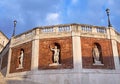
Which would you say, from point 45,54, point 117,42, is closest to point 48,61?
point 45,54

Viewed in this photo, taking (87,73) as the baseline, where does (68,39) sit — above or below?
above

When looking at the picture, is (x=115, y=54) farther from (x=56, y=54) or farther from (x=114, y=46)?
(x=56, y=54)

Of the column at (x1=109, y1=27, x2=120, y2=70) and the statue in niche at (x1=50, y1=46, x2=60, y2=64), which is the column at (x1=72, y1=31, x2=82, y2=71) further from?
the column at (x1=109, y1=27, x2=120, y2=70)

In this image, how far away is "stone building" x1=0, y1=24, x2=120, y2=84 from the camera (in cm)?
2109

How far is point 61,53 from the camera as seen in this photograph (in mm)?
22375

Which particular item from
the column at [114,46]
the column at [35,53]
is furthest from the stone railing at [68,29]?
the column at [35,53]

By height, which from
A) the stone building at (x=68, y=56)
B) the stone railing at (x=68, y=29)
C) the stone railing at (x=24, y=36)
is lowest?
the stone building at (x=68, y=56)

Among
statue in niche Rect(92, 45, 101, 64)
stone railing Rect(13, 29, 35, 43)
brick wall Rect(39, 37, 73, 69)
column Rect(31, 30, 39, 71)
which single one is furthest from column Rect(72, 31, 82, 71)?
stone railing Rect(13, 29, 35, 43)

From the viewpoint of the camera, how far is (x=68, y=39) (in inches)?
890

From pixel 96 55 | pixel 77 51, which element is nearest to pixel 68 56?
pixel 77 51

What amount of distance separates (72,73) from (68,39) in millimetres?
3809

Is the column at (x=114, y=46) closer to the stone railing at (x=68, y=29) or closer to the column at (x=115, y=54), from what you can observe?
the column at (x=115, y=54)

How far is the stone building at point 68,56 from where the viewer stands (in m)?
21.1

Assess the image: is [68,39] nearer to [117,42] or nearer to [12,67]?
[117,42]
